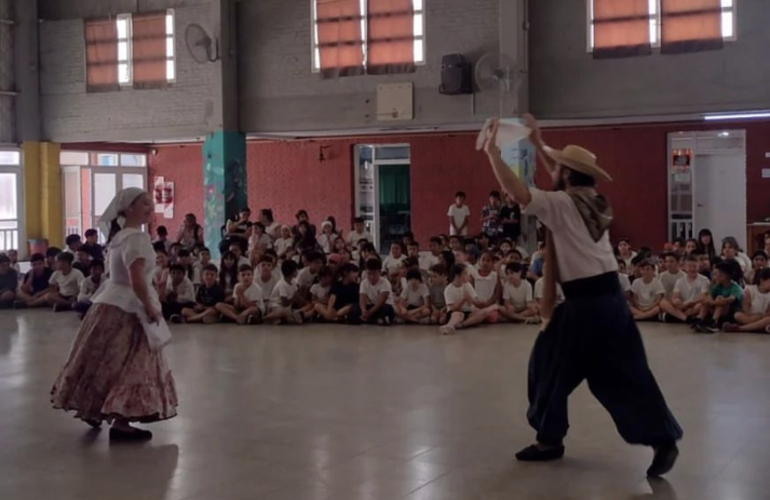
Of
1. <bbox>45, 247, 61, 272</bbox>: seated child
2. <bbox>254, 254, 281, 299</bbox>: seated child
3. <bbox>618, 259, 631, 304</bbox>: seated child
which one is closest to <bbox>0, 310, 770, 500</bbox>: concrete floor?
<bbox>618, 259, 631, 304</bbox>: seated child

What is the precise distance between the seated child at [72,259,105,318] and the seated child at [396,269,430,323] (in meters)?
4.33

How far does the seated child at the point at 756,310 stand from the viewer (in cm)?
1112

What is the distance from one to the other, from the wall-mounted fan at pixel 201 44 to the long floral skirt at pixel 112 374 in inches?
483

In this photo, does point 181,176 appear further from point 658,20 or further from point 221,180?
point 658,20

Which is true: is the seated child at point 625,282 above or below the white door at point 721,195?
below

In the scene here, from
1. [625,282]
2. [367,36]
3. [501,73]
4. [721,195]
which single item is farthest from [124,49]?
[721,195]

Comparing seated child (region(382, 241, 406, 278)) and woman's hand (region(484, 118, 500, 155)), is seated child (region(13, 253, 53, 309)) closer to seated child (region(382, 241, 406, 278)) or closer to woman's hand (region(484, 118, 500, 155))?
seated child (region(382, 241, 406, 278))

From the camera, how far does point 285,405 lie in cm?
766

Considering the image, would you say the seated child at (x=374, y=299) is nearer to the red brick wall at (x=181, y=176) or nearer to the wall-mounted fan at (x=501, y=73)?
the wall-mounted fan at (x=501, y=73)

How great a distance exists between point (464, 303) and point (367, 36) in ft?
21.6

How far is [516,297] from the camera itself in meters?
12.6

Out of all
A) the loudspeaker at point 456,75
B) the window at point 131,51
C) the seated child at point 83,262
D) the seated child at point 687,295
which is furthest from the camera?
the window at point 131,51

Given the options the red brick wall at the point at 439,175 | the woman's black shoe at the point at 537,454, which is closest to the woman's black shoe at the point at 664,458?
the woman's black shoe at the point at 537,454

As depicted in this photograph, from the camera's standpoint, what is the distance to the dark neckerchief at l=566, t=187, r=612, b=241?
5535 millimetres
